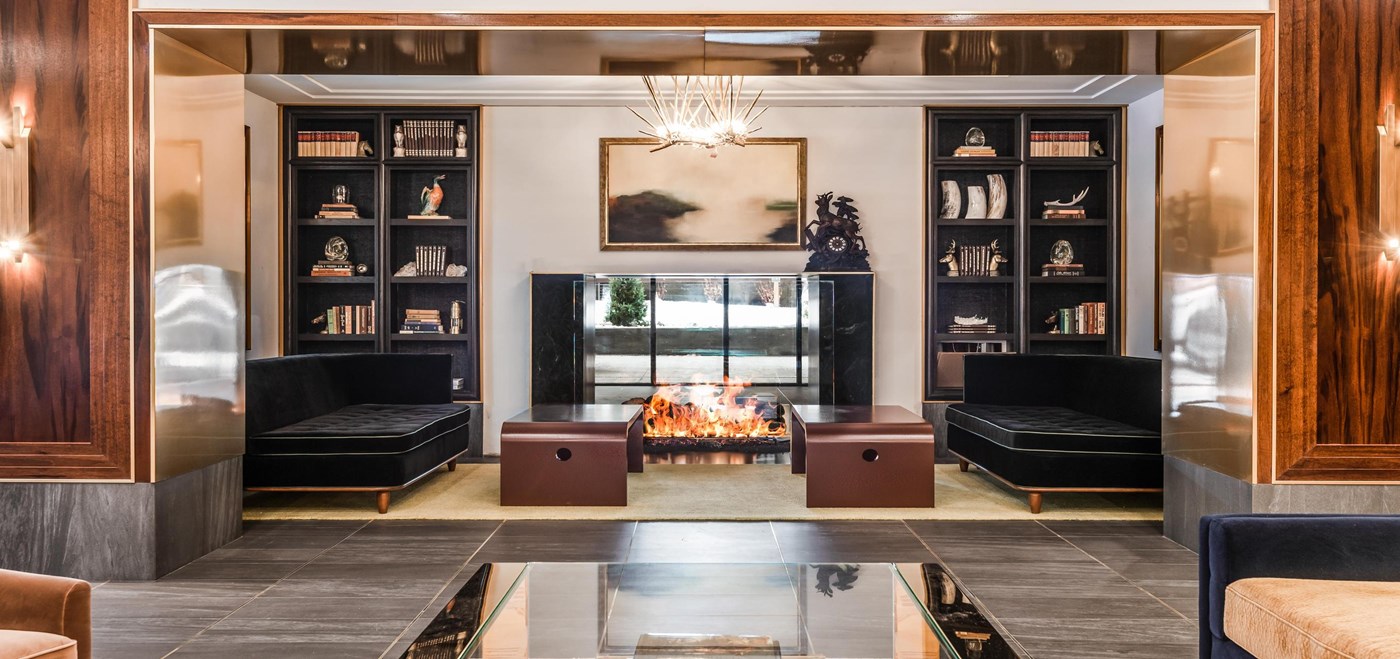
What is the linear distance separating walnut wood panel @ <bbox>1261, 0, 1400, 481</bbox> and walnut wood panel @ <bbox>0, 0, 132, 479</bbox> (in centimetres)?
484

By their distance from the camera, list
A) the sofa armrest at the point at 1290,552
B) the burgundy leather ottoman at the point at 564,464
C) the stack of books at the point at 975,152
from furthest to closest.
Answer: the stack of books at the point at 975,152
the burgundy leather ottoman at the point at 564,464
the sofa armrest at the point at 1290,552

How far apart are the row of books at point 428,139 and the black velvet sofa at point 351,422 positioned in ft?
5.58

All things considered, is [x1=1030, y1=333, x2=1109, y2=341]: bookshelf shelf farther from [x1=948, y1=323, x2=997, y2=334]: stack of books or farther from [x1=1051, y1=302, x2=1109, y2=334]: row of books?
[x1=948, y1=323, x2=997, y2=334]: stack of books

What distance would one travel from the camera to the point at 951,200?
668cm

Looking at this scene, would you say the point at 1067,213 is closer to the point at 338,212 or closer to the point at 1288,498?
the point at 1288,498

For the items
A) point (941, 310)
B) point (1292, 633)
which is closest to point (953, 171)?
point (941, 310)

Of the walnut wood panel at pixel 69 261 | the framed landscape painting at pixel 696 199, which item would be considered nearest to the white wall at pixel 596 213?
the framed landscape painting at pixel 696 199

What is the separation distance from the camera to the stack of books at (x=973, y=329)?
21.9 feet

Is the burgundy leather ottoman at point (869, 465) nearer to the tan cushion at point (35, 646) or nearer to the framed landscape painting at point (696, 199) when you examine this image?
the framed landscape painting at point (696, 199)

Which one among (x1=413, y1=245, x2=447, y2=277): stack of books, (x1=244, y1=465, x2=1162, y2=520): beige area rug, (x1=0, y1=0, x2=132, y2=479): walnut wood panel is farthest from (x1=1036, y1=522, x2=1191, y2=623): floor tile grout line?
(x1=413, y1=245, x2=447, y2=277): stack of books

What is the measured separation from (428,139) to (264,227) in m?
1.42

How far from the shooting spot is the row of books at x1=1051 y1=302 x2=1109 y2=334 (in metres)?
6.63

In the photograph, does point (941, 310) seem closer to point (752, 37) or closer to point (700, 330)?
point (700, 330)

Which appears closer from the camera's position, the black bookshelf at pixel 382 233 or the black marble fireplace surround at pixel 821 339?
the black marble fireplace surround at pixel 821 339
